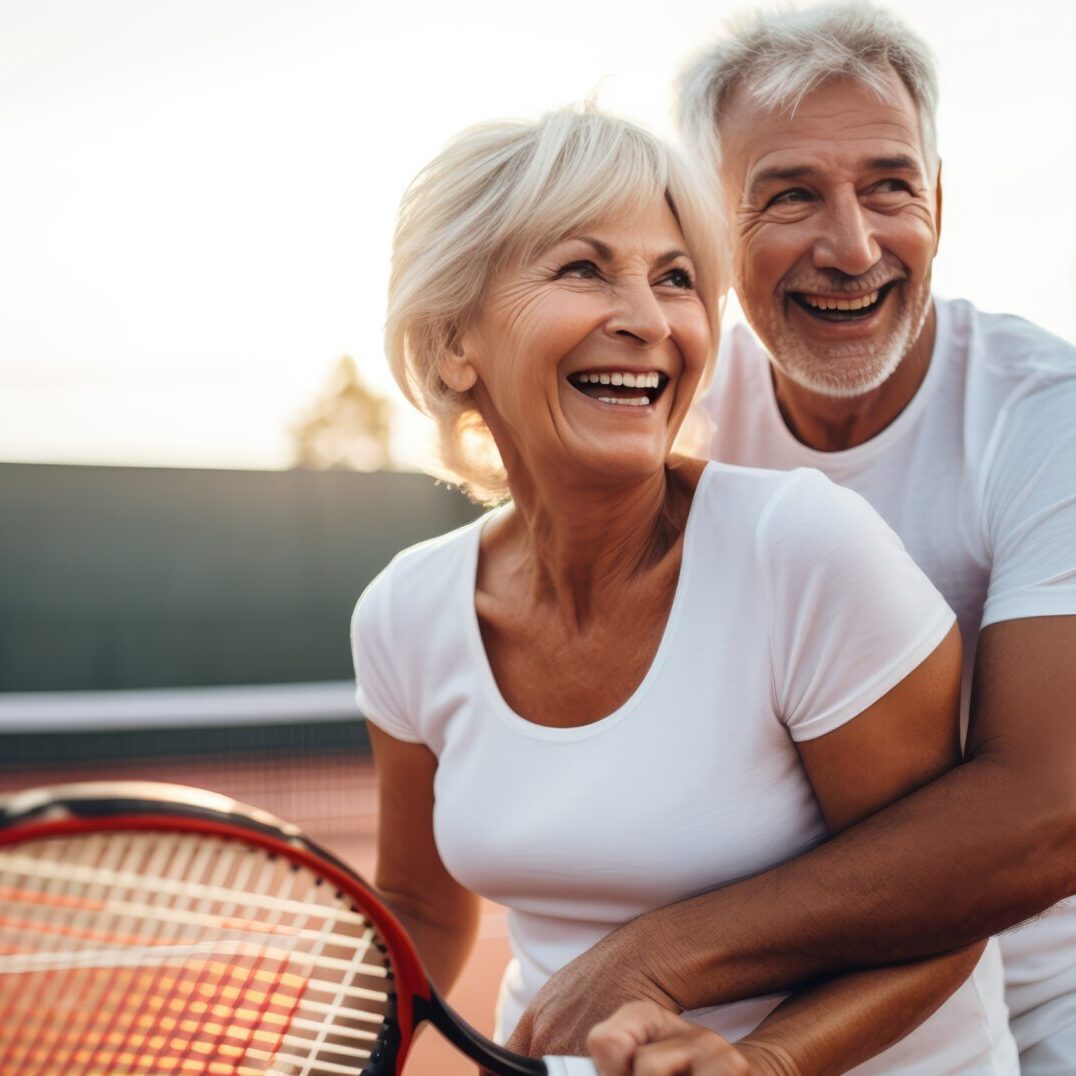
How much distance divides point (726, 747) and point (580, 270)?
61 centimetres

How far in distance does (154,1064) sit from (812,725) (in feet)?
2.54

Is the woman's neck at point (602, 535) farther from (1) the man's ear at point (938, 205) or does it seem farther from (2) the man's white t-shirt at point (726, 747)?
(1) the man's ear at point (938, 205)

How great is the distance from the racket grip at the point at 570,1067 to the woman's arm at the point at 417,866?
24.4 inches

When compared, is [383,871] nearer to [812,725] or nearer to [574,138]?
[812,725]

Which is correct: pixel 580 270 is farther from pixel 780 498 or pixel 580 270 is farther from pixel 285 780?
pixel 285 780

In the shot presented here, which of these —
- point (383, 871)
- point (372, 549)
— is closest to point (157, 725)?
point (372, 549)

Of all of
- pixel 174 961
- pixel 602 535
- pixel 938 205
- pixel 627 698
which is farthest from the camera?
pixel 938 205

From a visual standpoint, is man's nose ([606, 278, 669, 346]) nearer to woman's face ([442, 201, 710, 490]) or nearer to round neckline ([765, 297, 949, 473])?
woman's face ([442, 201, 710, 490])

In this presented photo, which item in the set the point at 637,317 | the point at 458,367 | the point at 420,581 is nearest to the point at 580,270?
the point at 637,317

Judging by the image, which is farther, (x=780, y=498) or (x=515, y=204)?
(x=515, y=204)

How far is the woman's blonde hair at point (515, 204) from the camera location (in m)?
1.69

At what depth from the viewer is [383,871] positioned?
202 centimetres

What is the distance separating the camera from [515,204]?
1.71 m

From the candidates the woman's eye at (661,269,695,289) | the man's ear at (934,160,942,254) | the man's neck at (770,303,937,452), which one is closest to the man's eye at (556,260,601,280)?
the woman's eye at (661,269,695,289)
